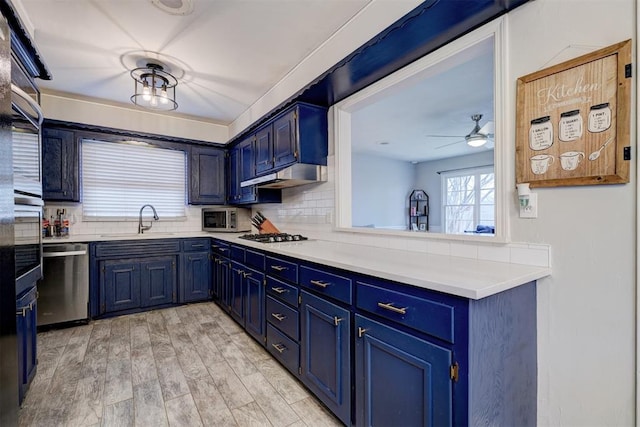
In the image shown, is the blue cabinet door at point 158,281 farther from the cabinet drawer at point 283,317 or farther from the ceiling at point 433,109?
the ceiling at point 433,109

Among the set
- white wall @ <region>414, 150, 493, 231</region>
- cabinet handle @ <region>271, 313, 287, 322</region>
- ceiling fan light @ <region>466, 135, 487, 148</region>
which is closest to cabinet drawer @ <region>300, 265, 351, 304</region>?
cabinet handle @ <region>271, 313, 287, 322</region>

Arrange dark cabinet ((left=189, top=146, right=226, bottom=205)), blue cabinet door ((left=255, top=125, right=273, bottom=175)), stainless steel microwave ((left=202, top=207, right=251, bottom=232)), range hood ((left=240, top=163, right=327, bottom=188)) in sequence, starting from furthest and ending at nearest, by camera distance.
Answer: dark cabinet ((left=189, top=146, right=226, bottom=205))
stainless steel microwave ((left=202, top=207, right=251, bottom=232))
blue cabinet door ((left=255, top=125, right=273, bottom=175))
range hood ((left=240, top=163, right=327, bottom=188))

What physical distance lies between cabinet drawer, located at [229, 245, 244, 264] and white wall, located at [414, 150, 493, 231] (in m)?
5.54

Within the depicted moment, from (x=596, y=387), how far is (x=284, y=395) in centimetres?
162

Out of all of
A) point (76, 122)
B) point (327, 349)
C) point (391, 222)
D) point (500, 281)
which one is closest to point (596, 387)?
point (500, 281)

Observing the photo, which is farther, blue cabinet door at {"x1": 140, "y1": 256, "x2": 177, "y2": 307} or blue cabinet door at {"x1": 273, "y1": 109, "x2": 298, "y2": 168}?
blue cabinet door at {"x1": 140, "y1": 256, "x2": 177, "y2": 307}

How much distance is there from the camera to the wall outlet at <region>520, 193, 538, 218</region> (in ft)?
4.74

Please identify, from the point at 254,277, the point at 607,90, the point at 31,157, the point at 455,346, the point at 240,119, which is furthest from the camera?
the point at 240,119

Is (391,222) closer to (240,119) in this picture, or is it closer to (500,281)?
(240,119)

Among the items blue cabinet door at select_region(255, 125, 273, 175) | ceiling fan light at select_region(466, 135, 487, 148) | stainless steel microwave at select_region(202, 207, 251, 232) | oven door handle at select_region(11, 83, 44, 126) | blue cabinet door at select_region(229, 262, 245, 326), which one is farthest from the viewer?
stainless steel microwave at select_region(202, 207, 251, 232)

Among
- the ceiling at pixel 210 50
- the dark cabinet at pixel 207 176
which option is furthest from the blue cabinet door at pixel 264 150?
the dark cabinet at pixel 207 176

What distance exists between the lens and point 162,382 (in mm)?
2096

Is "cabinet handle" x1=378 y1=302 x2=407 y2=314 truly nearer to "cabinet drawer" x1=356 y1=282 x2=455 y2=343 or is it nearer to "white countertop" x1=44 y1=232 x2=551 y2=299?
"cabinet drawer" x1=356 y1=282 x2=455 y2=343

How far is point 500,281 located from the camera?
1.16 m
